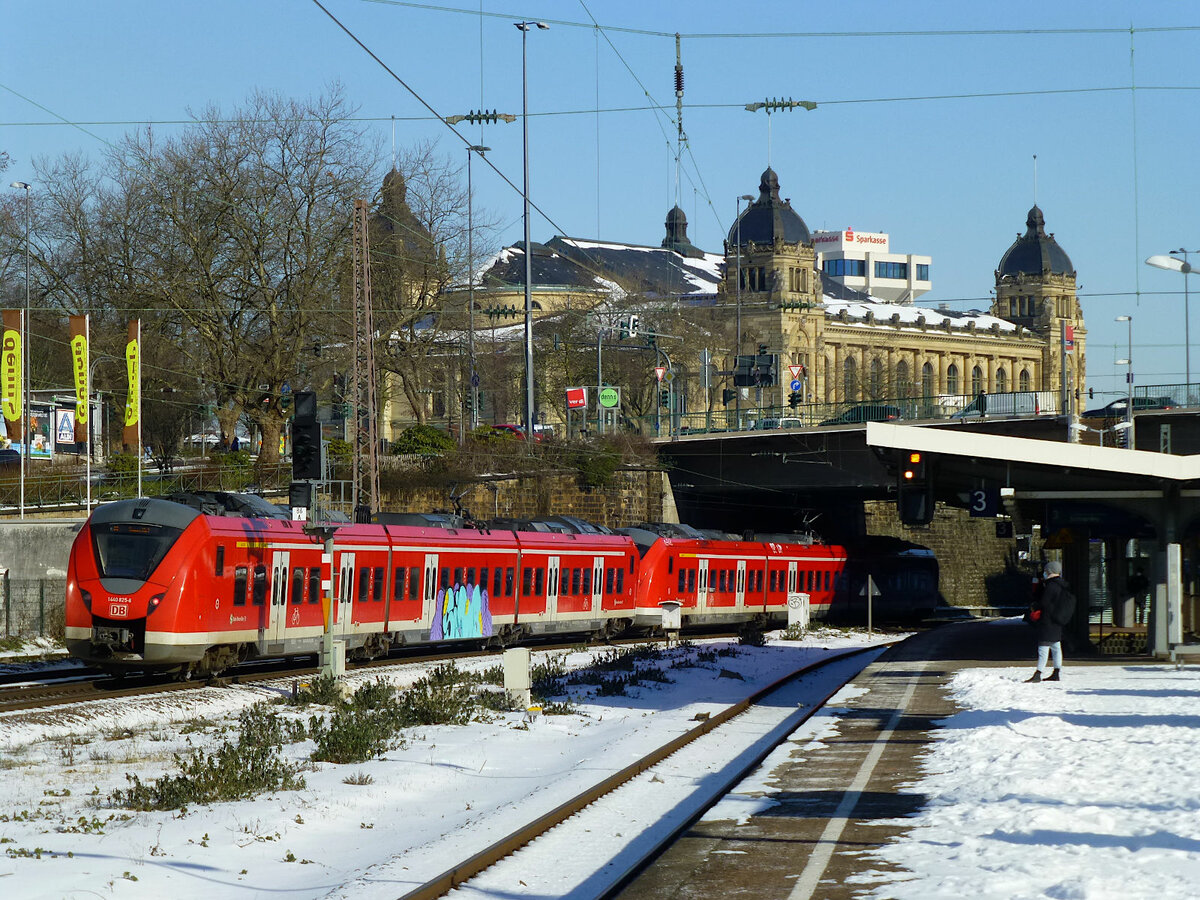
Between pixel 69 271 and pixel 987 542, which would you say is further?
pixel 987 542

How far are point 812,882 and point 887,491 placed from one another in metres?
59.7

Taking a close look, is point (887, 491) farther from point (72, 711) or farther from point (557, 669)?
point (72, 711)

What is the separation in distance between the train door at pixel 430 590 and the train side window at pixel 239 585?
6.90 m

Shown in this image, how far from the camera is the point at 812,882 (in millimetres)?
10281

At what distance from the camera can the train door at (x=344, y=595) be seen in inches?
1129

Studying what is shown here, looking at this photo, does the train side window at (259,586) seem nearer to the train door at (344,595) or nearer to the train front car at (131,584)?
the train front car at (131,584)

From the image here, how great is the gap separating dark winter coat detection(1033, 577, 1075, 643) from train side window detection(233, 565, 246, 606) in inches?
497

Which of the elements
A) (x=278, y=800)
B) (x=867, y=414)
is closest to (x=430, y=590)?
(x=278, y=800)

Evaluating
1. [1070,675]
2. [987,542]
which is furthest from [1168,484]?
[987,542]

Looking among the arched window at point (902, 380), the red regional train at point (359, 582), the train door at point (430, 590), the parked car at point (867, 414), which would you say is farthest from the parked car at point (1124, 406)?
the arched window at point (902, 380)

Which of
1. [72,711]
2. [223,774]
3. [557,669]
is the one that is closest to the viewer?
[223,774]

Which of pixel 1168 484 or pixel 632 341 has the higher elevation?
pixel 632 341

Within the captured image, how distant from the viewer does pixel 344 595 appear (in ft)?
94.9

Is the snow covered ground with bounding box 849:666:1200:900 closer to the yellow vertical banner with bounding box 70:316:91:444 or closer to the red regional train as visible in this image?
the red regional train
